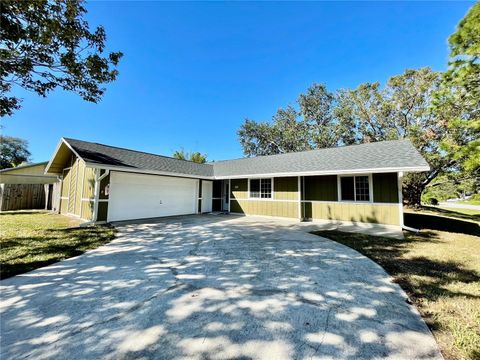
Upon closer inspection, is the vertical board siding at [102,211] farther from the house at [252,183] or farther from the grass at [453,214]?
the grass at [453,214]

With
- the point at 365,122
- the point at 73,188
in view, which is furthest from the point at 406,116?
the point at 73,188

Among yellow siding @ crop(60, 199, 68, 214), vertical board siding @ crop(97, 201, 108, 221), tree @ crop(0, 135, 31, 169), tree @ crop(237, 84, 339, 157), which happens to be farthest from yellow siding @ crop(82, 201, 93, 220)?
tree @ crop(0, 135, 31, 169)

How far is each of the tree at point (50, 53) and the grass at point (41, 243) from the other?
4.01 m

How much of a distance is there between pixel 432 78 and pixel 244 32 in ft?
52.2

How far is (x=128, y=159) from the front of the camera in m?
10.8

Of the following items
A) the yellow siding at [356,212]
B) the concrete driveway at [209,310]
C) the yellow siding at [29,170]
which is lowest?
the concrete driveway at [209,310]

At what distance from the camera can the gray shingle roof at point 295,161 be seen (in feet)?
29.1

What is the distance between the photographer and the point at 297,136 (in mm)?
26688

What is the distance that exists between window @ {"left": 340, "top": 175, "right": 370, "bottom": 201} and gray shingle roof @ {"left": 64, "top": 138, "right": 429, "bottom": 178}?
0.78m

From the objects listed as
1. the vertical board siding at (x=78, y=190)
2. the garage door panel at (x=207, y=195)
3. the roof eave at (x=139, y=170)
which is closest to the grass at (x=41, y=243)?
the vertical board siding at (x=78, y=190)

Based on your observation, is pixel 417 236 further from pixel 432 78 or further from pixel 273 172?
pixel 432 78

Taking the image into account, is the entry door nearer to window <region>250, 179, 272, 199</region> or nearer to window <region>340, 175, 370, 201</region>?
window <region>250, 179, 272, 199</region>

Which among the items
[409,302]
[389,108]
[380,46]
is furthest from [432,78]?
[409,302]

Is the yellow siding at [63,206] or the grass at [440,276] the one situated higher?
the yellow siding at [63,206]
